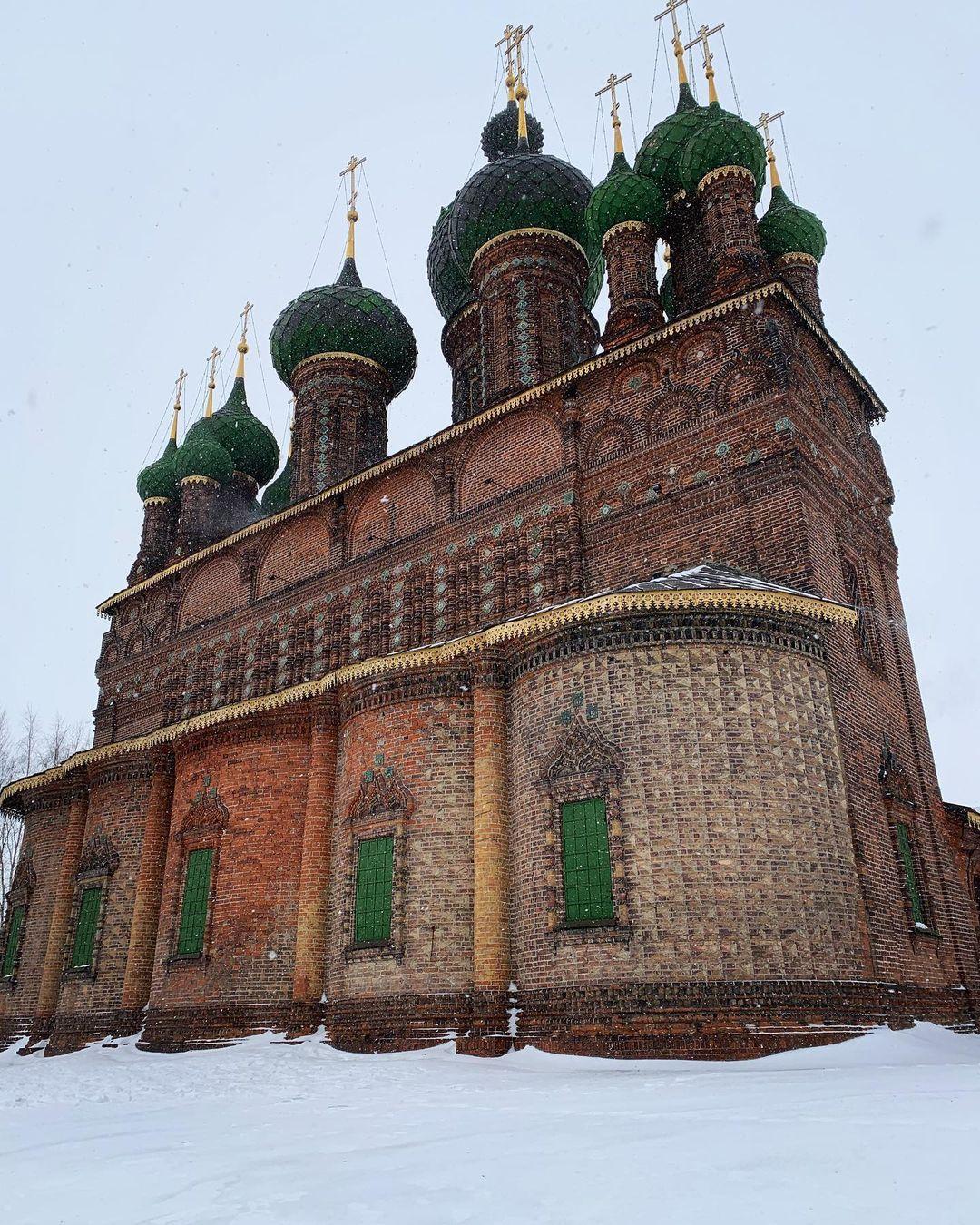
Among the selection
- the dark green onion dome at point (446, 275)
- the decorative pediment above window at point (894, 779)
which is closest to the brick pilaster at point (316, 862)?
the decorative pediment above window at point (894, 779)

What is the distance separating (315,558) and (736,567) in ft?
22.8

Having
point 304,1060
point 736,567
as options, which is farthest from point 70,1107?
point 736,567

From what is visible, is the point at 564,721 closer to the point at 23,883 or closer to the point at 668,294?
the point at 668,294

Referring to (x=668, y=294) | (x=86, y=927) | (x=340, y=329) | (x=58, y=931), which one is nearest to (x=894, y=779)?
(x=668, y=294)

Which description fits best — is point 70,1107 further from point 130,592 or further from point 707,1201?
point 130,592

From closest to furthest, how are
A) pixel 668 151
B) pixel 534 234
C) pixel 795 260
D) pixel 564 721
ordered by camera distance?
1. pixel 564 721
2. pixel 668 151
3. pixel 795 260
4. pixel 534 234

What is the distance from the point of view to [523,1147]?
13.7ft

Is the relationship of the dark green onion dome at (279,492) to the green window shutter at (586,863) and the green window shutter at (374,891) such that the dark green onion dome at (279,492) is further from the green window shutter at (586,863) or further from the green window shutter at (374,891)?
the green window shutter at (586,863)

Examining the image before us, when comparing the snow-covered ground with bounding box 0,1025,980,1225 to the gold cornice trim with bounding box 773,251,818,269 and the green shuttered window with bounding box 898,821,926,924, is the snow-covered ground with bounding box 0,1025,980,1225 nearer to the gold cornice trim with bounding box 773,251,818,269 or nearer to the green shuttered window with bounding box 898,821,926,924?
the green shuttered window with bounding box 898,821,926,924

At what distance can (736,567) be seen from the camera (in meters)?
10.5

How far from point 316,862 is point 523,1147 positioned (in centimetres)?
692

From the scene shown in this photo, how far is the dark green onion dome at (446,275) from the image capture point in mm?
17750

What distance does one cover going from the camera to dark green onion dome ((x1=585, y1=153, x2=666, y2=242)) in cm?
1359

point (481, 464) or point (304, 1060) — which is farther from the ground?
point (481, 464)
